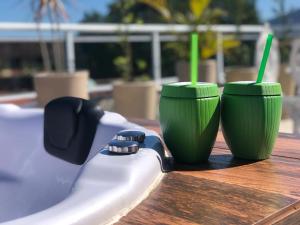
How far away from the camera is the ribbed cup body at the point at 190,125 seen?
125 centimetres

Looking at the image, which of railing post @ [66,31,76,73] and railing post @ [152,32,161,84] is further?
railing post @ [152,32,161,84]

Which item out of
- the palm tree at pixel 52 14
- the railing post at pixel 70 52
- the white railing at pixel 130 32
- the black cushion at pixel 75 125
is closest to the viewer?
the black cushion at pixel 75 125

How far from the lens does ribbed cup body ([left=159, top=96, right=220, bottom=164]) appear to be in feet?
4.11

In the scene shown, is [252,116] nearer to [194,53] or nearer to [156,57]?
[194,53]

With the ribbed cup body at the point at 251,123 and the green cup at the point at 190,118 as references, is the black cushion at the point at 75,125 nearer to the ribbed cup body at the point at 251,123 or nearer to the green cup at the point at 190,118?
the green cup at the point at 190,118

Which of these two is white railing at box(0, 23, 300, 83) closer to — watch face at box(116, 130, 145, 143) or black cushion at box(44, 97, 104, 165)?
black cushion at box(44, 97, 104, 165)

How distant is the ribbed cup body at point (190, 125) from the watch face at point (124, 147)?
14 centimetres

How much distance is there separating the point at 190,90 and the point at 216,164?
242 mm

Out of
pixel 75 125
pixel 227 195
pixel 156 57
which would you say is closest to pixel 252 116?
pixel 227 195

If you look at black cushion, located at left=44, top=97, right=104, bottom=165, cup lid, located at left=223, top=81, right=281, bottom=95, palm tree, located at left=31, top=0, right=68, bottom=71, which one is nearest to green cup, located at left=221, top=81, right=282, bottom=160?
cup lid, located at left=223, top=81, right=281, bottom=95

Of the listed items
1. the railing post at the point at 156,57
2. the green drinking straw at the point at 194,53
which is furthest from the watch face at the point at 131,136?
the railing post at the point at 156,57

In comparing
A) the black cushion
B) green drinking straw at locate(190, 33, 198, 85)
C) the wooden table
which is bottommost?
the wooden table

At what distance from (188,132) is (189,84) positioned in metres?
0.14

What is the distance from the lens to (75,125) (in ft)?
5.41
